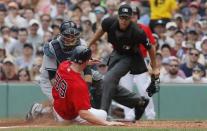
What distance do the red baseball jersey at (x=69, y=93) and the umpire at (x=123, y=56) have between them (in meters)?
1.63

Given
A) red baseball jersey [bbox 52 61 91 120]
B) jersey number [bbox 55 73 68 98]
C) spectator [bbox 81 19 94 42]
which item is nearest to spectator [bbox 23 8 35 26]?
spectator [bbox 81 19 94 42]

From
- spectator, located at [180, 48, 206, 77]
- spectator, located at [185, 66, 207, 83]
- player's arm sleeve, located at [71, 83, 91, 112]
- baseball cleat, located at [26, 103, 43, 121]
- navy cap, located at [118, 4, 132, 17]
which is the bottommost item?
baseball cleat, located at [26, 103, 43, 121]

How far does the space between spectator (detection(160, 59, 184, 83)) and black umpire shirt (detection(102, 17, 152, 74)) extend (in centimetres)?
323

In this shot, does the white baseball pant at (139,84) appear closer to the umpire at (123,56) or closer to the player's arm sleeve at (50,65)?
the umpire at (123,56)

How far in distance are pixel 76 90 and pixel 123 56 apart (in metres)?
2.57

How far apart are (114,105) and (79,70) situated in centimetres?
491

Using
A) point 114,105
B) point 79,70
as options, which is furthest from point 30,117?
point 114,105

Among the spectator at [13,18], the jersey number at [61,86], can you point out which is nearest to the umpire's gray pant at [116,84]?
the jersey number at [61,86]

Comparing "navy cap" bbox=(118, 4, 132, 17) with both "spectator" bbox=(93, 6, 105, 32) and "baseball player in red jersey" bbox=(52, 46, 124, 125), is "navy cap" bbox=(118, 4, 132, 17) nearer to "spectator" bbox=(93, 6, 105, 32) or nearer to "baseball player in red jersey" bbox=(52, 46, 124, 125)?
"baseball player in red jersey" bbox=(52, 46, 124, 125)

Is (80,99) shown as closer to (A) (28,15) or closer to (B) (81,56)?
(B) (81,56)

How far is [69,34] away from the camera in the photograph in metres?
11.0

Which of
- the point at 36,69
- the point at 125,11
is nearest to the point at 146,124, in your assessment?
the point at 125,11

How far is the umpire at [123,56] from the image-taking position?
39.1 ft

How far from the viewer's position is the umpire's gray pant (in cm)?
1196
